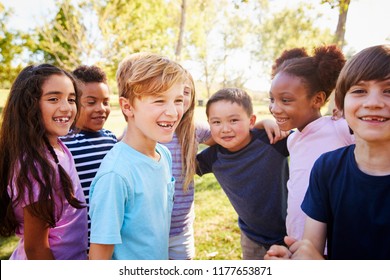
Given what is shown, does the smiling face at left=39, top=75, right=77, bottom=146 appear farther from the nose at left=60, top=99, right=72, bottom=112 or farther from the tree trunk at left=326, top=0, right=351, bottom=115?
the tree trunk at left=326, top=0, right=351, bottom=115

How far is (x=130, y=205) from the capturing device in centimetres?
96

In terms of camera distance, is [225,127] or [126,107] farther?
[225,127]

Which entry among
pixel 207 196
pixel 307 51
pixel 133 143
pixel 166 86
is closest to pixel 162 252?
pixel 133 143

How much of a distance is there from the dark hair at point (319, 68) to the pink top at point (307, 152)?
16 cm

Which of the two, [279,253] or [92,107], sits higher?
[92,107]

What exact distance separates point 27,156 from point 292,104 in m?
0.96

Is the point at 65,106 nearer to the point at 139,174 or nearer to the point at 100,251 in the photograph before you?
the point at 139,174

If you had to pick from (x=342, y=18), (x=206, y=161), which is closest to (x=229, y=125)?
(x=206, y=161)

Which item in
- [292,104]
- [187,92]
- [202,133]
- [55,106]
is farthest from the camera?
[202,133]

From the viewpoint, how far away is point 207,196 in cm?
322

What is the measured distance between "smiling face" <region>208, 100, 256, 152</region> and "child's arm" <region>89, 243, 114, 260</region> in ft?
2.28

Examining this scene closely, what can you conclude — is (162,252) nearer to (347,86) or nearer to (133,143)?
(133,143)

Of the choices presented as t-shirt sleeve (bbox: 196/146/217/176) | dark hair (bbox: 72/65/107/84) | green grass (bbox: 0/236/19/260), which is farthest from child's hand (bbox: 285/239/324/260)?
green grass (bbox: 0/236/19/260)

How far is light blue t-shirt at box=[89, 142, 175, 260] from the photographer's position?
89 centimetres
